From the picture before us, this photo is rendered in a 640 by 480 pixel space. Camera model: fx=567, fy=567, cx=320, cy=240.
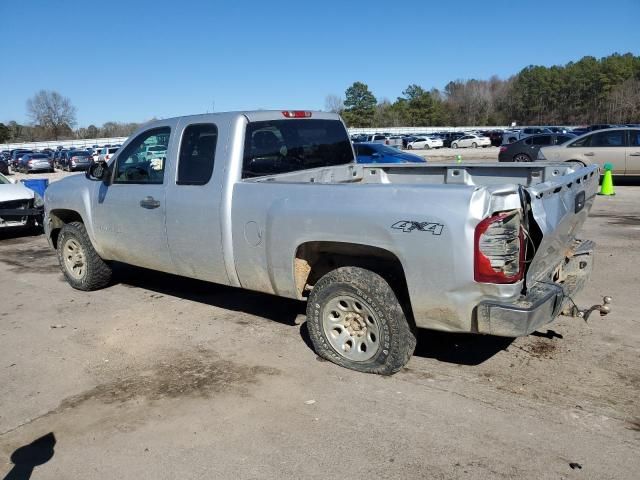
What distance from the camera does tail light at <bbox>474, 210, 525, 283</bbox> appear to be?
340 cm

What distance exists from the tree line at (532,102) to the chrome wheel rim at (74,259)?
358ft

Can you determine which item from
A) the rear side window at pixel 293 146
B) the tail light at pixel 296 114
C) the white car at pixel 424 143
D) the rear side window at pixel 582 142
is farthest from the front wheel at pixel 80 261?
the white car at pixel 424 143

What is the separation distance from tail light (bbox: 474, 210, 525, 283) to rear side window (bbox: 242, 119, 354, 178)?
7.22 ft

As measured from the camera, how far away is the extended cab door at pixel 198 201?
4.82m

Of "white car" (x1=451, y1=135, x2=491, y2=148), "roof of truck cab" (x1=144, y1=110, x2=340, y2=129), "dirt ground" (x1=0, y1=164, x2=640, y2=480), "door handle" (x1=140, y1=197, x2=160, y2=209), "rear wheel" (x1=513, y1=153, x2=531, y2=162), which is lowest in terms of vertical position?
"dirt ground" (x1=0, y1=164, x2=640, y2=480)

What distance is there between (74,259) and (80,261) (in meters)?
0.11

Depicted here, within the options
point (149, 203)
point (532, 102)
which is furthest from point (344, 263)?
point (532, 102)

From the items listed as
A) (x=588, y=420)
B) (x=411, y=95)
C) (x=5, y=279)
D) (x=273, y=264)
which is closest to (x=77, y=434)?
(x=273, y=264)

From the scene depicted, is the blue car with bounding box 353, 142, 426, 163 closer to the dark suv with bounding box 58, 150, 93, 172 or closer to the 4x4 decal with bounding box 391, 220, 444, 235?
the 4x4 decal with bounding box 391, 220, 444, 235

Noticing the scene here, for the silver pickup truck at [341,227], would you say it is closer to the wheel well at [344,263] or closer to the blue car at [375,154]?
the wheel well at [344,263]

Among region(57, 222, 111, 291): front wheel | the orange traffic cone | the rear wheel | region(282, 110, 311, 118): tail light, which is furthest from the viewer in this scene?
the rear wheel

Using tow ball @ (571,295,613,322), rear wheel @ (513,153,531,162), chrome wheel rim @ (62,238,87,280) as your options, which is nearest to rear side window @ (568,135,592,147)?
rear wheel @ (513,153,531,162)

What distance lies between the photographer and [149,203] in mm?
5430

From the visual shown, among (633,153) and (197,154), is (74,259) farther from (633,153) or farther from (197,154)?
(633,153)
